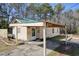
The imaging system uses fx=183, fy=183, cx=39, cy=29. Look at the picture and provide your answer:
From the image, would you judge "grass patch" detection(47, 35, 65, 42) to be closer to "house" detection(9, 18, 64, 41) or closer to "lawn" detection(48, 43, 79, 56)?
"house" detection(9, 18, 64, 41)

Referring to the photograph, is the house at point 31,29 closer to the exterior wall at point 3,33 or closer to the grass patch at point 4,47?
the exterior wall at point 3,33

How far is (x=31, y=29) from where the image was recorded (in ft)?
12.5

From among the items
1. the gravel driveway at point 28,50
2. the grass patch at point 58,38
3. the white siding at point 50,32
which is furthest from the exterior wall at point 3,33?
the grass patch at point 58,38

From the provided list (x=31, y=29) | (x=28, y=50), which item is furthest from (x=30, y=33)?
(x=28, y=50)

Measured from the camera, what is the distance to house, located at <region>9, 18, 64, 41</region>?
3789mm

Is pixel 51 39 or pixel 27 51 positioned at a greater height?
pixel 51 39

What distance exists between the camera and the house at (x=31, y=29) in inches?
149

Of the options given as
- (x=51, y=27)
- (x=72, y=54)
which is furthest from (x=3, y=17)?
(x=72, y=54)

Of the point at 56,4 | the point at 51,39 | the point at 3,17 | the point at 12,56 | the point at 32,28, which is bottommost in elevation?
the point at 12,56

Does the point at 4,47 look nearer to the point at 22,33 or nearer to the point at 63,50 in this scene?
the point at 22,33

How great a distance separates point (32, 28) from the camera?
382 centimetres

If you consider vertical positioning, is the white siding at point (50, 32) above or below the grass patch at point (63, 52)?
above

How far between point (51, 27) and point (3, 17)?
3.35 feet

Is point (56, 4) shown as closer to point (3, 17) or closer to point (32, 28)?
point (32, 28)
